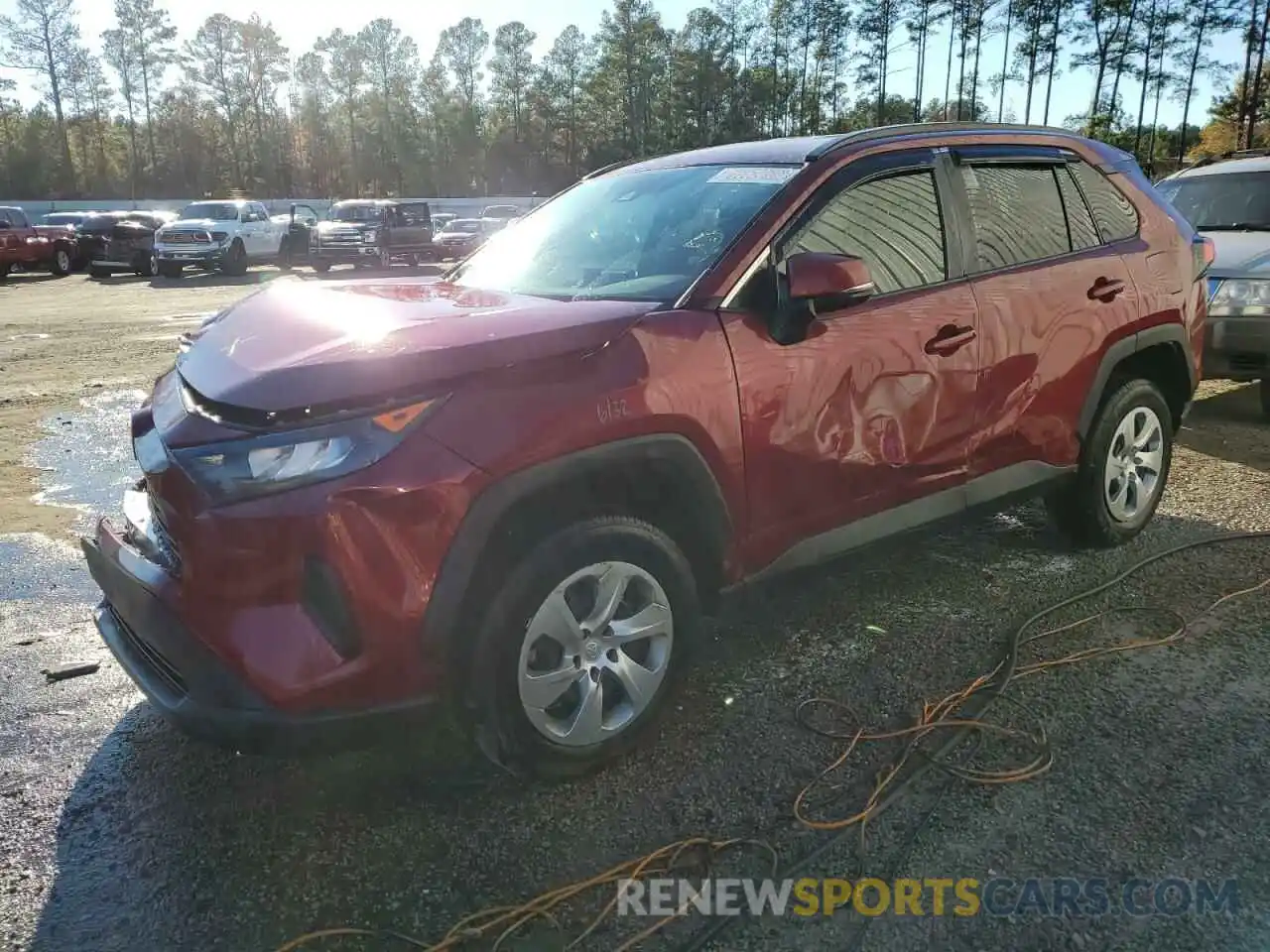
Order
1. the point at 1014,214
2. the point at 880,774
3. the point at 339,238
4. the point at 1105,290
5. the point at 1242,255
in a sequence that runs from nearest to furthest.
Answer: the point at 880,774
the point at 1014,214
the point at 1105,290
the point at 1242,255
the point at 339,238

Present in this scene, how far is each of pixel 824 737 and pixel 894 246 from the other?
168 cm

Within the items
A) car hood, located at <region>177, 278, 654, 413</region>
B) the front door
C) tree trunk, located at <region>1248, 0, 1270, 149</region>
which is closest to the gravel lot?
the front door

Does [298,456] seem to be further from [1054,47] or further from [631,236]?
[1054,47]

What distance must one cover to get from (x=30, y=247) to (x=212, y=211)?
435 cm

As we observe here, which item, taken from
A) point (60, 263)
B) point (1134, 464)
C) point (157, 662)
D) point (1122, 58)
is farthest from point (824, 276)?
point (1122, 58)

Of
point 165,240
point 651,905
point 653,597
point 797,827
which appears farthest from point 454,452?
point 165,240

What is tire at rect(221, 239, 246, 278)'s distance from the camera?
74.5ft

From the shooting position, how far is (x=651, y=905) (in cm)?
221

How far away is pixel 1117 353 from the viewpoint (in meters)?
4.03

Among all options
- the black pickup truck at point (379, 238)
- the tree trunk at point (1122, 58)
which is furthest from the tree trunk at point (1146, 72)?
the black pickup truck at point (379, 238)

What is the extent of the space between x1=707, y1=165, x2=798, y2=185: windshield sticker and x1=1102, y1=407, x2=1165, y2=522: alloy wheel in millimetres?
2030

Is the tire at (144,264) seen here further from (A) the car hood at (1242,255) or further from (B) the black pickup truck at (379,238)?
(A) the car hood at (1242,255)

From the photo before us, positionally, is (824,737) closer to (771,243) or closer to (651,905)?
(651,905)

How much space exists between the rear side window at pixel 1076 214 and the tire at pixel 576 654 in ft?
7.94
